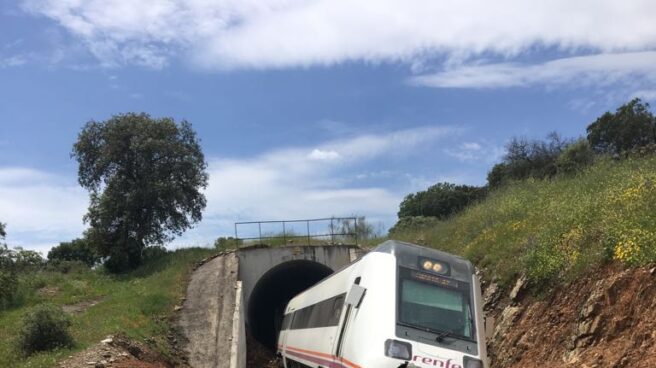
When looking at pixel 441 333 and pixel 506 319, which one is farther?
pixel 506 319

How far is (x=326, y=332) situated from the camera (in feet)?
46.7

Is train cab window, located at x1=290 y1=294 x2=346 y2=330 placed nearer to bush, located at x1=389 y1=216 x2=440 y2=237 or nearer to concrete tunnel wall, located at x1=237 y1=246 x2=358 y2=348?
concrete tunnel wall, located at x1=237 y1=246 x2=358 y2=348

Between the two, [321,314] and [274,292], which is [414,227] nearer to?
[274,292]

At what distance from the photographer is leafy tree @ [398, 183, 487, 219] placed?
225ft

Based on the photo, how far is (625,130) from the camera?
4631 cm

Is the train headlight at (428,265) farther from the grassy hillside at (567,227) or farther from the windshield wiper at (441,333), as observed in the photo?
the grassy hillside at (567,227)

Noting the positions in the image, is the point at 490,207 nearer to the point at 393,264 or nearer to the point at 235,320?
the point at 235,320

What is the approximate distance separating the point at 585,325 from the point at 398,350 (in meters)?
4.29

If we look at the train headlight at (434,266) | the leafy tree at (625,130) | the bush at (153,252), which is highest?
the leafy tree at (625,130)

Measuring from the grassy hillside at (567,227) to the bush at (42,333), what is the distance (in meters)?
13.0

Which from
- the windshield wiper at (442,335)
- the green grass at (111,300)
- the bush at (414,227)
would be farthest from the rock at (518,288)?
the bush at (414,227)

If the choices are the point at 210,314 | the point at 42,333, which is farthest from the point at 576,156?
the point at 42,333

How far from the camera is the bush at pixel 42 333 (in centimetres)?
1595

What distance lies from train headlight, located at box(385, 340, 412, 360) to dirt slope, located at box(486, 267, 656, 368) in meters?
3.37
